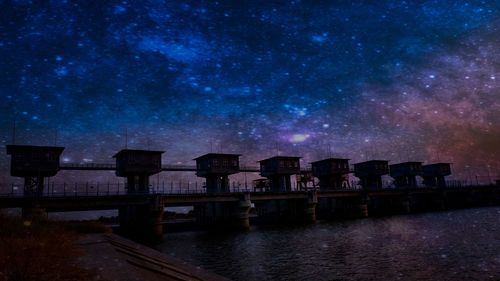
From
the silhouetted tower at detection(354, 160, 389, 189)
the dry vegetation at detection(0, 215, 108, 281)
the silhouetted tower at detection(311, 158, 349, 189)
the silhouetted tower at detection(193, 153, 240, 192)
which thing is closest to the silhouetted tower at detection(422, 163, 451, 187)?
the silhouetted tower at detection(354, 160, 389, 189)

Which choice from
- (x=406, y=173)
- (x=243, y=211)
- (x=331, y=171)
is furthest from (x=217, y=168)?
(x=406, y=173)

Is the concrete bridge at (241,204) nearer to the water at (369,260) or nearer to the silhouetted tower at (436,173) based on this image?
the silhouetted tower at (436,173)

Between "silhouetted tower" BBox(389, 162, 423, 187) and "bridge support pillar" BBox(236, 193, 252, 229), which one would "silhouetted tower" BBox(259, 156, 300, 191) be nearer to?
"bridge support pillar" BBox(236, 193, 252, 229)

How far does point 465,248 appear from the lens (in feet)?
78.5

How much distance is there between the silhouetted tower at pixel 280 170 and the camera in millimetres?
77688

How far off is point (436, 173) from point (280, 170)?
2841 inches

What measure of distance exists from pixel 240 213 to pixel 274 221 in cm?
2270

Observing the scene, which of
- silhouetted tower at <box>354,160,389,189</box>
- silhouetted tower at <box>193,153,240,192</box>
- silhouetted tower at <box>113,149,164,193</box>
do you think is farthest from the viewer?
silhouetted tower at <box>354,160,389,189</box>

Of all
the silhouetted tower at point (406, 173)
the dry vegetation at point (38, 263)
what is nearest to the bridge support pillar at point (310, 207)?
the silhouetted tower at point (406, 173)

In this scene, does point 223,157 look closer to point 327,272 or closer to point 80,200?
point 80,200

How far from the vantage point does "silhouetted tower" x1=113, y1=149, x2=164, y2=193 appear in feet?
190

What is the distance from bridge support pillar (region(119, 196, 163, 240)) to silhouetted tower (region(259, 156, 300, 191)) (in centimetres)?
3349

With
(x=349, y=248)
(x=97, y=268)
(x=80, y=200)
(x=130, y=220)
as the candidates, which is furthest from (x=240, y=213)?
(x=97, y=268)

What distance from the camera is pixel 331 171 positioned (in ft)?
285
